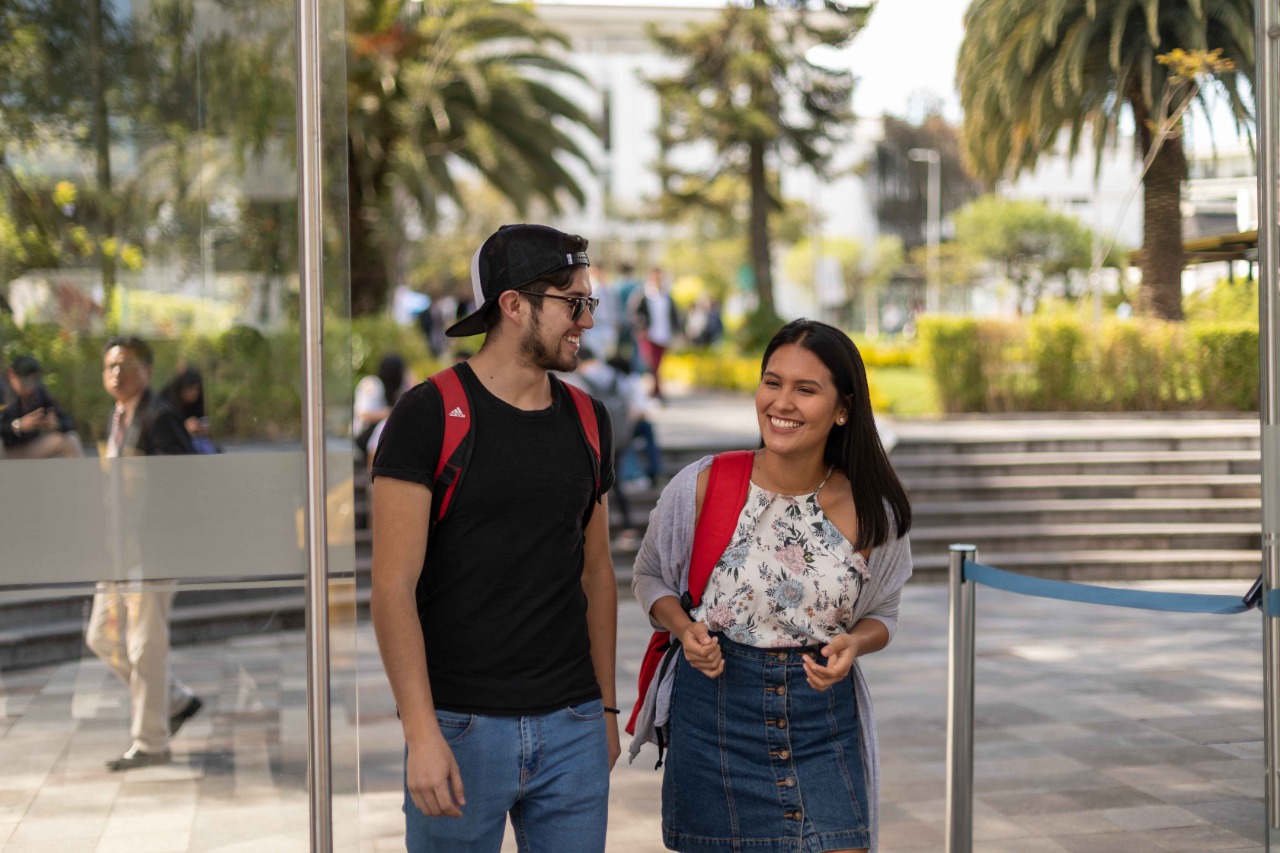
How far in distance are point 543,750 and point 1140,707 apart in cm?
512

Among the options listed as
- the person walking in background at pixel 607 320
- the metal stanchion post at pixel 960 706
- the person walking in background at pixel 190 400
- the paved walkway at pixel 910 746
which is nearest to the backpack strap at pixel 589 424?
the paved walkway at pixel 910 746

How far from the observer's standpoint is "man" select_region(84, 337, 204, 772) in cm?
356

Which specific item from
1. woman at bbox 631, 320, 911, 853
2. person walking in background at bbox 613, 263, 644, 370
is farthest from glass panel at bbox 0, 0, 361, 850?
person walking in background at bbox 613, 263, 644, 370

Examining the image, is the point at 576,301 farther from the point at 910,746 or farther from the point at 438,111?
the point at 438,111

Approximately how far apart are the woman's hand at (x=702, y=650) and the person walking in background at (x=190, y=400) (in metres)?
1.66

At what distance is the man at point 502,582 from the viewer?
8.29 ft

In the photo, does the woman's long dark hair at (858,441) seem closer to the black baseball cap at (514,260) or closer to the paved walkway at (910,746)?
the black baseball cap at (514,260)

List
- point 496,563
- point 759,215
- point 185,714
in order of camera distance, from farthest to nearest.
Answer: point 759,215, point 185,714, point 496,563

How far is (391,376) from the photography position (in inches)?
409

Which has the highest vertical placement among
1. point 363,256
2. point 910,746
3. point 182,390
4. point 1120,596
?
point 363,256

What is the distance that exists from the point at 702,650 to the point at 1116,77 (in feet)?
11.1

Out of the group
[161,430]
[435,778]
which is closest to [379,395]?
[161,430]

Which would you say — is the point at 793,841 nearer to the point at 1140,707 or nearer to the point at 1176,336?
the point at 1176,336

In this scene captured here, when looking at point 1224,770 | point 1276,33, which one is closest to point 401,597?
point 1276,33
